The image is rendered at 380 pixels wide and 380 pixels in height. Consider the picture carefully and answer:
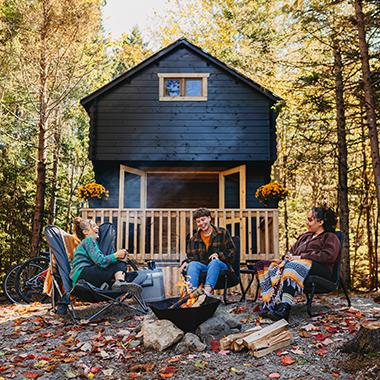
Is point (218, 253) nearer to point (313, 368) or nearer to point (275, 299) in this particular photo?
point (275, 299)

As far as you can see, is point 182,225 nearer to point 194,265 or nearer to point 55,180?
point 194,265

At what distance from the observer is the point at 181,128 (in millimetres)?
11047

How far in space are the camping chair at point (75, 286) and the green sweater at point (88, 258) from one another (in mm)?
164

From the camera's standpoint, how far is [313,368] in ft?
11.7

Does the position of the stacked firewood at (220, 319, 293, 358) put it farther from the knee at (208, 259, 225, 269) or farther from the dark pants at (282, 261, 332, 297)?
the knee at (208, 259, 225, 269)

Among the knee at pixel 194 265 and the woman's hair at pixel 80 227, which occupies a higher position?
the woman's hair at pixel 80 227

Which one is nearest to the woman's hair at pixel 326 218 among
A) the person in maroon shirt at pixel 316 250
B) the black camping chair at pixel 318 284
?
the person in maroon shirt at pixel 316 250

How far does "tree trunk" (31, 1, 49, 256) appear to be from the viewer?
9.27 metres

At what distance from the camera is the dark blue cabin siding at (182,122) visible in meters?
10.8

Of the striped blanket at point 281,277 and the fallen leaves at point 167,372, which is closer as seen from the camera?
the fallen leaves at point 167,372

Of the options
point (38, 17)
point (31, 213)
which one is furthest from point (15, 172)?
point (38, 17)

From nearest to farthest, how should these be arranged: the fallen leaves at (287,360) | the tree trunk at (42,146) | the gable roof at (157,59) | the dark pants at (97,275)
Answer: the fallen leaves at (287,360)
the dark pants at (97,275)
the tree trunk at (42,146)
the gable roof at (157,59)

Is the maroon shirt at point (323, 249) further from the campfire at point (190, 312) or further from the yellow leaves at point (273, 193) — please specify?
the yellow leaves at point (273, 193)

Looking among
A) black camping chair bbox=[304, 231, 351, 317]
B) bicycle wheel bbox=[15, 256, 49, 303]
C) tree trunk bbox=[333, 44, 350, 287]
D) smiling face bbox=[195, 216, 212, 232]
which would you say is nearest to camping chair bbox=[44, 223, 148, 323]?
smiling face bbox=[195, 216, 212, 232]
